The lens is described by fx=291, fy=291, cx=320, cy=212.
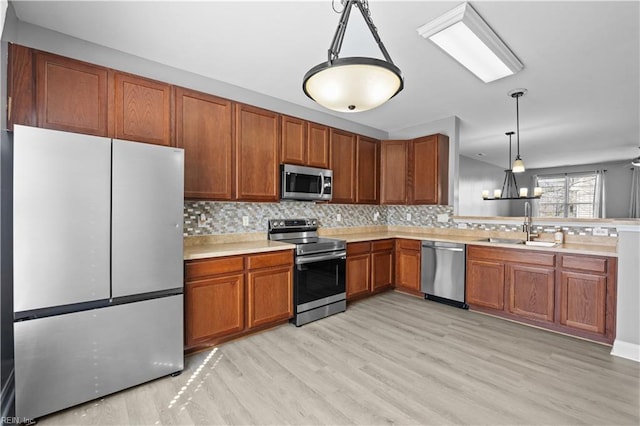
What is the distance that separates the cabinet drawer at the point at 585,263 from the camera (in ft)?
8.85

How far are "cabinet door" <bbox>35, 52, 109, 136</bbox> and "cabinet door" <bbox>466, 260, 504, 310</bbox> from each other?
4.03 meters

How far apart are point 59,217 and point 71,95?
106 centimetres

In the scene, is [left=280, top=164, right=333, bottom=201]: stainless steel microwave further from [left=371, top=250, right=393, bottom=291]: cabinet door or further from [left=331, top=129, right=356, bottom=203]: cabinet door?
[left=371, top=250, right=393, bottom=291]: cabinet door

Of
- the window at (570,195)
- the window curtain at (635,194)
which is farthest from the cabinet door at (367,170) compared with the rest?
the window curtain at (635,194)

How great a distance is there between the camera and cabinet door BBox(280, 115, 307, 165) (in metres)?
3.46

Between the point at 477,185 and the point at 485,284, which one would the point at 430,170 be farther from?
the point at 477,185

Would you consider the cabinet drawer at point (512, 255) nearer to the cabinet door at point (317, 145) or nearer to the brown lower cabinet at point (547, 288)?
the brown lower cabinet at point (547, 288)

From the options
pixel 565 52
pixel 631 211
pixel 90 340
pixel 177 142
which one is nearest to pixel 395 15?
pixel 565 52

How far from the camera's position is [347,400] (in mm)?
1915

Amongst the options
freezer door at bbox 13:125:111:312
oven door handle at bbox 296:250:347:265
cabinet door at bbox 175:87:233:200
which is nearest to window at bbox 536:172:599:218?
oven door handle at bbox 296:250:347:265

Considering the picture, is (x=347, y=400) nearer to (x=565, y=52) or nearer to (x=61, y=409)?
(x=61, y=409)

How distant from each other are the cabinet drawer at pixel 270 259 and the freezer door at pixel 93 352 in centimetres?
73

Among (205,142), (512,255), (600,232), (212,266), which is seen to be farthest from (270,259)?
(600,232)

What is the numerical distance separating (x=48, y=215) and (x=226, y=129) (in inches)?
65.8
